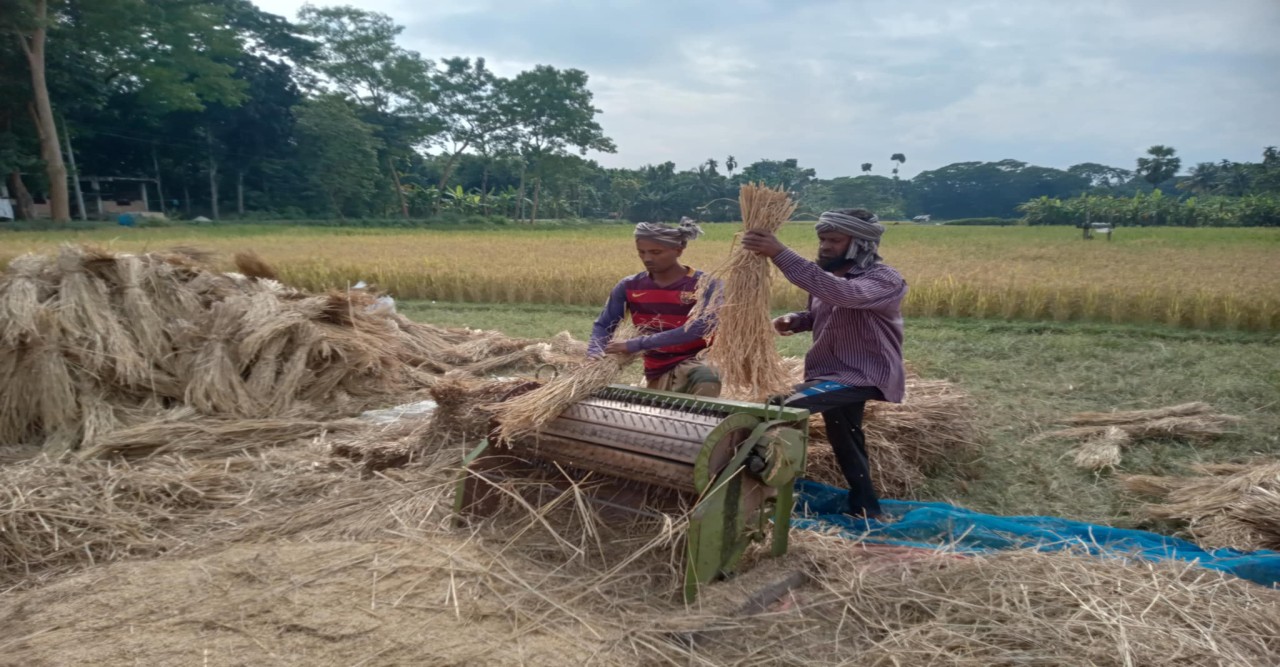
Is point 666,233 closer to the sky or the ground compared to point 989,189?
closer to the ground

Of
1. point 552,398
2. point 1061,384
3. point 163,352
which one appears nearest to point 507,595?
point 552,398

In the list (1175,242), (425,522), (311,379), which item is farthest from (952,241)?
(425,522)

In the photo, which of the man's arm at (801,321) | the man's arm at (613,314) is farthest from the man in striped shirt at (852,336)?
the man's arm at (613,314)

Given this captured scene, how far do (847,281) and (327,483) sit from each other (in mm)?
2942

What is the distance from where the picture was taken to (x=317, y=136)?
37.2 meters

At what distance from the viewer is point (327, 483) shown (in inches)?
165

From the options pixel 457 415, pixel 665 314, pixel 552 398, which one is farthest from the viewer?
pixel 457 415

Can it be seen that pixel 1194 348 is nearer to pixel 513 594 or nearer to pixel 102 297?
pixel 513 594

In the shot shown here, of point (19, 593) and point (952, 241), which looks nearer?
point (19, 593)

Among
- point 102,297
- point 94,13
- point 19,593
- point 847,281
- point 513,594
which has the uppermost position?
point 94,13

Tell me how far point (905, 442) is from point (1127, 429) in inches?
69.7

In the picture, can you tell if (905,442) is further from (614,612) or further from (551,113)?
(551,113)

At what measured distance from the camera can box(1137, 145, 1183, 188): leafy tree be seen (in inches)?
1624

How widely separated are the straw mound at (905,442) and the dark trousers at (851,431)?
0.42 m
